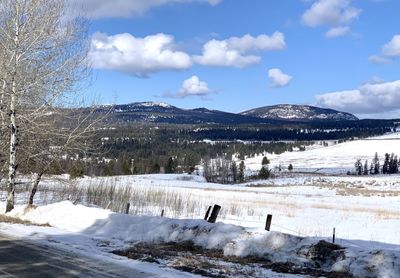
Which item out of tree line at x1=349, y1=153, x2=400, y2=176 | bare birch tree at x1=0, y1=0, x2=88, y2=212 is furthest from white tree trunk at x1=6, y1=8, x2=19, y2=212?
tree line at x1=349, y1=153, x2=400, y2=176

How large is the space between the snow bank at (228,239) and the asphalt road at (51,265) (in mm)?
2287

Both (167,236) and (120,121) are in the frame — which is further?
(120,121)

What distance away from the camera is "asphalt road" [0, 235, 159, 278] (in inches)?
345

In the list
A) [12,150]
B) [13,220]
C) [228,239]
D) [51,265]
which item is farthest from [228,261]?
[12,150]

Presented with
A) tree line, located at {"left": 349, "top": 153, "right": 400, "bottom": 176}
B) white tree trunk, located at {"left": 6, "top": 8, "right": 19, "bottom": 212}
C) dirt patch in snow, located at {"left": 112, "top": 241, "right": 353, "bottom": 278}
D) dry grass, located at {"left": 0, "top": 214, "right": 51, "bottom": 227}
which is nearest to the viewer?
dirt patch in snow, located at {"left": 112, "top": 241, "right": 353, "bottom": 278}

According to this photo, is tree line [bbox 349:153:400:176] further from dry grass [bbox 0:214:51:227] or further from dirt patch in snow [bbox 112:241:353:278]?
dirt patch in snow [bbox 112:241:353:278]

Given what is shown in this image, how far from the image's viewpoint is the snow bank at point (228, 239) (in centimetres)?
935

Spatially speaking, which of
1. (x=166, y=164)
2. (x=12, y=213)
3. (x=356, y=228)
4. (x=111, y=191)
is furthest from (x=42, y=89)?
(x=166, y=164)

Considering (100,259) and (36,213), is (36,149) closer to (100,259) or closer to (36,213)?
(36,213)

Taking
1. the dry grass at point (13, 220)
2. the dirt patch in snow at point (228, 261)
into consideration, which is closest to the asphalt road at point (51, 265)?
the dirt patch in snow at point (228, 261)

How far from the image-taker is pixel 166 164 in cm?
14825

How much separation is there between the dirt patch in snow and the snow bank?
0.03 metres

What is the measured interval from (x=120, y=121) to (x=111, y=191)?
5756 millimetres

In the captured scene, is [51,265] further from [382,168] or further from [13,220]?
[382,168]
